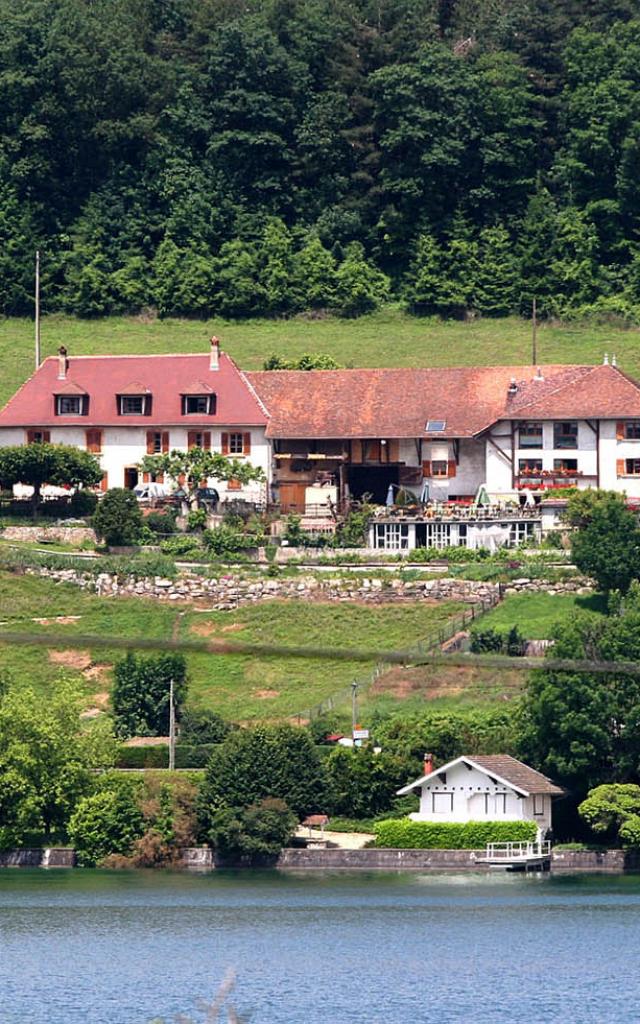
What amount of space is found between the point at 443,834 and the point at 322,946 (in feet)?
52.4

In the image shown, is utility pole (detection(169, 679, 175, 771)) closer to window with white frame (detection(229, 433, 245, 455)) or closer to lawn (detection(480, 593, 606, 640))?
lawn (detection(480, 593, 606, 640))

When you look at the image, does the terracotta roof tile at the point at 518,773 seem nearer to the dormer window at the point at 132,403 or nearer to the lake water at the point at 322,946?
the lake water at the point at 322,946

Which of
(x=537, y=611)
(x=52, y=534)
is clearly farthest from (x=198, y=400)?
(x=537, y=611)

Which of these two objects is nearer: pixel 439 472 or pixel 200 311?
pixel 439 472

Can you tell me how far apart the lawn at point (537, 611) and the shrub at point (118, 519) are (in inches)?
558

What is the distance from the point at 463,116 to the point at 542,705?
195ft

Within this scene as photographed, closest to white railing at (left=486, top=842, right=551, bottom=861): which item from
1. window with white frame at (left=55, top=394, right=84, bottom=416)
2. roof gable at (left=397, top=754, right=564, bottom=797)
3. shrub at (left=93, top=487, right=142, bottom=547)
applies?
roof gable at (left=397, top=754, right=564, bottom=797)

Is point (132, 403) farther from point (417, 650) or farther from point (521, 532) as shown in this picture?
point (417, 650)

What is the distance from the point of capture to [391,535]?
108 m

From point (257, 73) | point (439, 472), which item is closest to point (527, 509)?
point (439, 472)

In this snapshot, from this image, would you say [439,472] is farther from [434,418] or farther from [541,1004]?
[541,1004]

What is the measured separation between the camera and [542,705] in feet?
280

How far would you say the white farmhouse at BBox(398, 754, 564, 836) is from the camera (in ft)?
281

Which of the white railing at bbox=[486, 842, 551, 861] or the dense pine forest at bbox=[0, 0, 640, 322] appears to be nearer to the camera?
the white railing at bbox=[486, 842, 551, 861]
